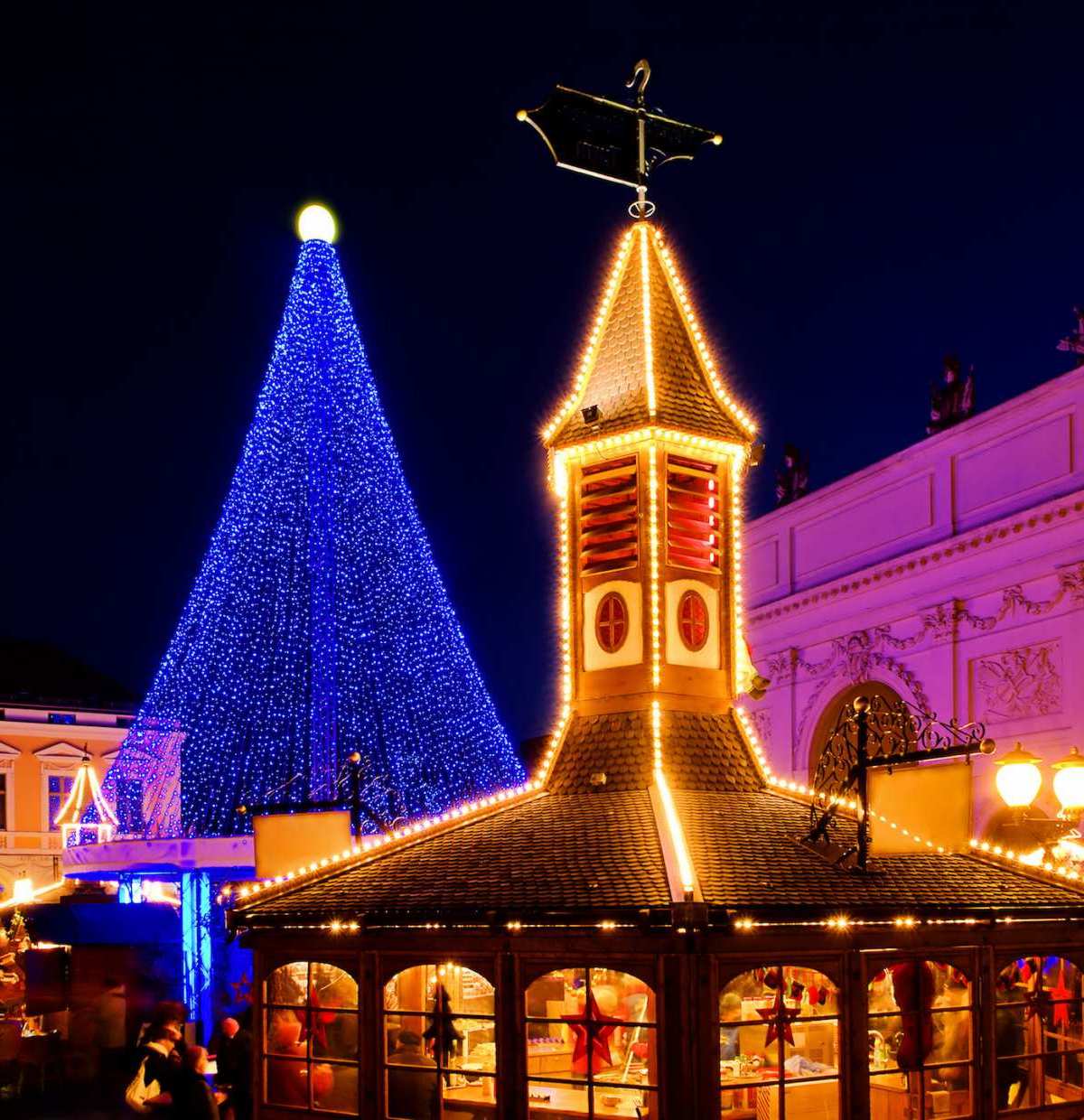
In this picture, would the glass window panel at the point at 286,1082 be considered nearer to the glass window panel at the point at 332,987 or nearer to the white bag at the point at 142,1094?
the glass window panel at the point at 332,987

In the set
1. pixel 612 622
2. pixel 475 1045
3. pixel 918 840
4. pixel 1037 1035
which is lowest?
pixel 475 1045

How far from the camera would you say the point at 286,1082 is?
446 inches

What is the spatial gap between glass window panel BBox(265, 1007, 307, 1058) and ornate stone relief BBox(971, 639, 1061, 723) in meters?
14.5

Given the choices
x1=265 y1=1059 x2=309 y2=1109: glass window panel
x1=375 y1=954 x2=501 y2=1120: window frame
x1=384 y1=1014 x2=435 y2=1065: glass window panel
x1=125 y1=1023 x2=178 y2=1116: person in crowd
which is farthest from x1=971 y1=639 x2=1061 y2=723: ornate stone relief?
x1=125 y1=1023 x2=178 y2=1116: person in crowd

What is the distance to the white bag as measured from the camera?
10.6 m

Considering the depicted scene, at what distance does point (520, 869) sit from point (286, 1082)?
280 centimetres

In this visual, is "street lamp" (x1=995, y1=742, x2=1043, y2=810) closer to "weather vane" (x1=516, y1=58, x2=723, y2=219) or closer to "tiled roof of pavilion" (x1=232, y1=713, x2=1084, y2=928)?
"tiled roof of pavilion" (x1=232, y1=713, x2=1084, y2=928)

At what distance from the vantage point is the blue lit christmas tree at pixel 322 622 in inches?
827

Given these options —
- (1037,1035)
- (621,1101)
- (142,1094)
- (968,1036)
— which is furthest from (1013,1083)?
(142,1094)

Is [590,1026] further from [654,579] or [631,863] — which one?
[654,579]

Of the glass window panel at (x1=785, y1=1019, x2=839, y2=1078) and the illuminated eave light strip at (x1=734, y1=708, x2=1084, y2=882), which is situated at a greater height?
the illuminated eave light strip at (x1=734, y1=708, x2=1084, y2=882)

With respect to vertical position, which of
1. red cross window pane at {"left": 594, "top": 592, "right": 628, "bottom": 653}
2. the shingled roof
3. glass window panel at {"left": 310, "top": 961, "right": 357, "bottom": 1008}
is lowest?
glass window panel at {"left": 310, "top": 961, "right": 357, "bottom": 1008}

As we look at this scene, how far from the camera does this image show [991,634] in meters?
23.2

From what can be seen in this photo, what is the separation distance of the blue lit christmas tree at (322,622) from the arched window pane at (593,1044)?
8166 mm
